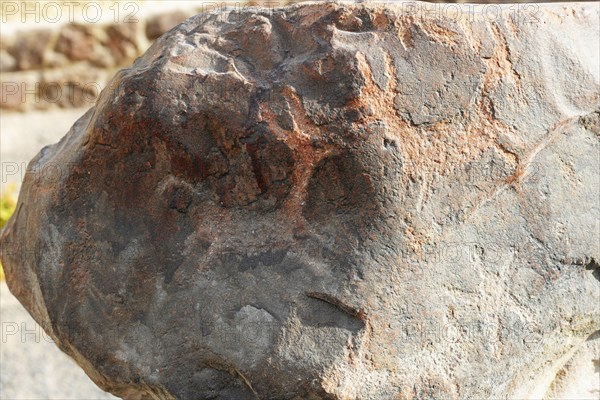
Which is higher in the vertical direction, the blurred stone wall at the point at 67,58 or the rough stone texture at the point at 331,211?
the rough stone texture at the point at 331,211

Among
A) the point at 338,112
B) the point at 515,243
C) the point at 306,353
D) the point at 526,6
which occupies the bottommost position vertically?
the point at 306,353

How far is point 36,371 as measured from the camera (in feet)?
6.93

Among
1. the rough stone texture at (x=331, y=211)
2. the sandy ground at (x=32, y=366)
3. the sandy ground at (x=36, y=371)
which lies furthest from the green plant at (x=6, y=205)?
the rough stone texture at (x=331, y=211)

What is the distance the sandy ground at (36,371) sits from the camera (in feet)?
6.67

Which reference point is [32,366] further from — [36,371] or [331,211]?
[331,211]

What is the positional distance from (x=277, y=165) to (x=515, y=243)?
35 centimetres

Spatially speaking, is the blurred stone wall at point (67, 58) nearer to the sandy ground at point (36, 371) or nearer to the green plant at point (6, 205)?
the green plant at point (6, 205)

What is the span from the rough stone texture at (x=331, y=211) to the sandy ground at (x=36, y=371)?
0.87 m

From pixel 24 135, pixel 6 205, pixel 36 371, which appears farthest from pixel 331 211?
pixel 24 135

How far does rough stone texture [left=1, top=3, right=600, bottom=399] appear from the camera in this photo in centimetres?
108

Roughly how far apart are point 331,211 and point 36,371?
129 cm

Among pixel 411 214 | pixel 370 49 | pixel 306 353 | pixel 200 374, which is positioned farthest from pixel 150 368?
pixel 370 49

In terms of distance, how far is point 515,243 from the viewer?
3.85 feet

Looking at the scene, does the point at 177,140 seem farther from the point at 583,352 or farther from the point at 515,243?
the point at 583,352
